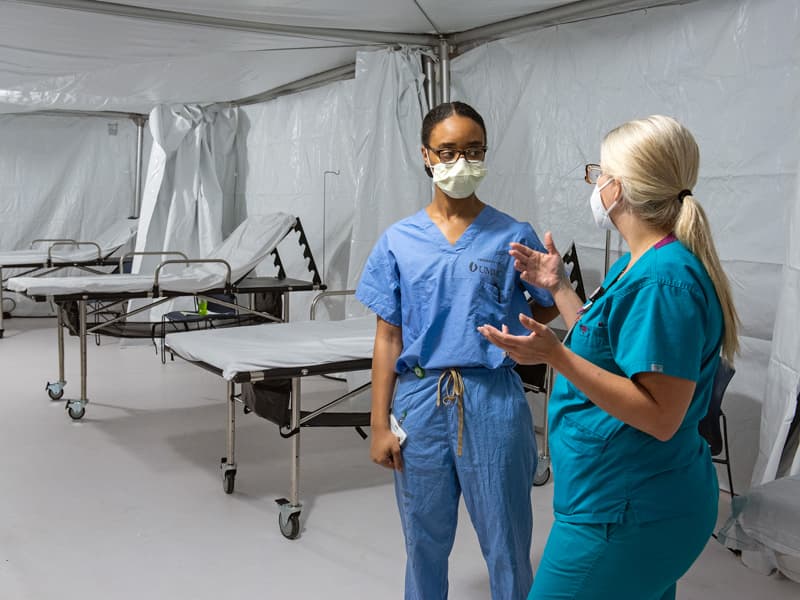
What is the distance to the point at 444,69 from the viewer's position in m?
5.07

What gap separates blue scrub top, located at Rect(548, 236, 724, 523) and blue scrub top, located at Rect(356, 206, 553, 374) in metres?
0.54

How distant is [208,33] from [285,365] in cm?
217

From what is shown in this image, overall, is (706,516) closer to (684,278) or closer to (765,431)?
(684,278)

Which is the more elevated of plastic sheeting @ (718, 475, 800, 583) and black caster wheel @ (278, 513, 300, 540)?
plastic sheeting @ (718, 475, 800, 583)

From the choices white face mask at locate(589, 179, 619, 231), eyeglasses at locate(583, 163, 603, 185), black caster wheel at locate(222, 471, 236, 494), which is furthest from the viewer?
black caster wheel at locate(222, 471, 236, 494)

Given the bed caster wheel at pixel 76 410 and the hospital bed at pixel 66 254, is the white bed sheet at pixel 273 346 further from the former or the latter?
the hospital bed at pixel 66 254

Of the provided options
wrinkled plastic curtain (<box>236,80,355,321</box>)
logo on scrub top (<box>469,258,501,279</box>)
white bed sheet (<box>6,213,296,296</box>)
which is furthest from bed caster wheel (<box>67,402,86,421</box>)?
logo on scrub top (<box>469,258,501,279</box>)

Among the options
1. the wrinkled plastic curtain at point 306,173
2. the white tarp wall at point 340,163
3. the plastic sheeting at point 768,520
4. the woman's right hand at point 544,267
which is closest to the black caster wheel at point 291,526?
the plastic sheeting at point 768,520

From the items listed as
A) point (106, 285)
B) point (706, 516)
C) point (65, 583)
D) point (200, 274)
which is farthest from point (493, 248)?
point (200, 274)

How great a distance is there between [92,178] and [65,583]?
710 cm

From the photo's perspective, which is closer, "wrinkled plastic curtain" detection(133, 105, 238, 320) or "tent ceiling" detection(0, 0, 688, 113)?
"tent ceiling" detection(0, 0, 688, 113)

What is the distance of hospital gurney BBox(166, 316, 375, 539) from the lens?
3.18m

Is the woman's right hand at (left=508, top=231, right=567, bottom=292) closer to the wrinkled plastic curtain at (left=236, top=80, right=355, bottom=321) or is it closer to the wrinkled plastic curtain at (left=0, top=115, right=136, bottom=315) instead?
the wrinkled plastic curtain at (left=236, top=80, right=355, bottom=321)

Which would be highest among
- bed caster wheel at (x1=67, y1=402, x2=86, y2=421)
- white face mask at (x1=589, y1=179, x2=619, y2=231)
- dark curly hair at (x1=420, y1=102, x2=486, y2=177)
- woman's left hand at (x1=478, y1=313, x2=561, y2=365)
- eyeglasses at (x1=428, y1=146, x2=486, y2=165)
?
dark curly hair at (x1=420, y1=102, x2=486, y2=177)
